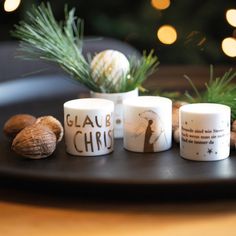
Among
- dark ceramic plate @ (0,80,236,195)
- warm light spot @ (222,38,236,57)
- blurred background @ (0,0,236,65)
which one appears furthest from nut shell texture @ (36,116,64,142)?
blurred background @ (0,0,236,65)

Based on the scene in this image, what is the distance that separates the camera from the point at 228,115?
74 centimetres

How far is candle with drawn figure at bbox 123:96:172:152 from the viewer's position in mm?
773

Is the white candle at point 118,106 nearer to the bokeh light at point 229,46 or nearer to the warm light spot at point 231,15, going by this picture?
the warm light spot at point 231,15

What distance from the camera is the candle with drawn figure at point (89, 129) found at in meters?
0.77

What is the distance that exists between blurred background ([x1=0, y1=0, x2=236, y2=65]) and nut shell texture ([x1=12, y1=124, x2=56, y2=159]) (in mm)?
1134

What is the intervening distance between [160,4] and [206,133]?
115 cm

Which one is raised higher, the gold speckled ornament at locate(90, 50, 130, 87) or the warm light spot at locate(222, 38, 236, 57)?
the gold speckled ornament at locate(90, 50, 130, 87)

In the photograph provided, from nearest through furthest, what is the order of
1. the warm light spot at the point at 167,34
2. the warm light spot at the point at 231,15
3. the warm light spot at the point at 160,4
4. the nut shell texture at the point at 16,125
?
the nut shell texture at the point at 16,125 < the warm light spot at the point at 231,15 < the warm light spot at the point at 167,34 < the warm light spot at the point at 160,4

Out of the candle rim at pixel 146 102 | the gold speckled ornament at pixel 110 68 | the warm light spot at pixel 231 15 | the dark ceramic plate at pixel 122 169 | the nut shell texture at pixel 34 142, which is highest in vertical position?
the warm light spot at pixel 231 15

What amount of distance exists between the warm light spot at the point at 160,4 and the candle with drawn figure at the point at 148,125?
1.08 meters

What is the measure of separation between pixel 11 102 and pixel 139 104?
1.50 feet

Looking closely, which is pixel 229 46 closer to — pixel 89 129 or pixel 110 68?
pixel 110 68

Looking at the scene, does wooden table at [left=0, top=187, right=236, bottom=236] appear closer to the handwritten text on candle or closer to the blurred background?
the handwritten text on candle

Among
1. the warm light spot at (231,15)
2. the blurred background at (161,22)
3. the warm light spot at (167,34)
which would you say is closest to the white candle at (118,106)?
the warm light spot at (231,15)
